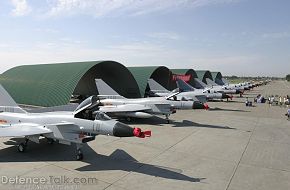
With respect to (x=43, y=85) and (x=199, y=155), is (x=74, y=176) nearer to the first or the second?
(x=199, y=155)

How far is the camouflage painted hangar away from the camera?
28219 millimetres

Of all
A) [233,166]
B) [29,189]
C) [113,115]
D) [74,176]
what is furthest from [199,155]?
[113,115]

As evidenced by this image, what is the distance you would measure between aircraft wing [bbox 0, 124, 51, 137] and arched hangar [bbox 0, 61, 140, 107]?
13640 mm

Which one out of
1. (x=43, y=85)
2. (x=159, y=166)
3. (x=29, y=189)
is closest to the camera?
(x=29, y=189)

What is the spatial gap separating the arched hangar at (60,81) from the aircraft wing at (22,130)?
44.8ft

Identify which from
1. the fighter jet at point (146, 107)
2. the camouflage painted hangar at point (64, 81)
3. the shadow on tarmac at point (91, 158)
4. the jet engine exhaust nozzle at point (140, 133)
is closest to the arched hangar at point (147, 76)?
the camouflage painted hangar at point (64, 81)

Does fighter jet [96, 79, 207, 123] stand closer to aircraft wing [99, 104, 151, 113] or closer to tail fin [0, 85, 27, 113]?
aircraft wing [99, 104, 151, 113]

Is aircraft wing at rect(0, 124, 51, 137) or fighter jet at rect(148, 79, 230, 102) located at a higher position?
fighter jet at rect(148, 79, 230, 102)

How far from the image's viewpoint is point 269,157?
13.3 meters

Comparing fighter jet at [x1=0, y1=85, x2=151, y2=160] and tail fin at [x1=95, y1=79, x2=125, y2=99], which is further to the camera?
tail fin at [x1=95, y1=79, x2=125, y2=99]

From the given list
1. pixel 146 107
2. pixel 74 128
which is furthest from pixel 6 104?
pixel 146 107

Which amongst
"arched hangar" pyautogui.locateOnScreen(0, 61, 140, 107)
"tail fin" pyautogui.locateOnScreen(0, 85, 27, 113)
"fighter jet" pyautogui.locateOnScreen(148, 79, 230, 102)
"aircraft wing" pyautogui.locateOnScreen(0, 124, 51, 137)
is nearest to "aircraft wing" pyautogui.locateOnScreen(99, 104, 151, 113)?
"arched hangar" pyautogui.locateOnScreen(0, 61, 140, 107)

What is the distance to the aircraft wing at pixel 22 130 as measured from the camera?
38.1ft

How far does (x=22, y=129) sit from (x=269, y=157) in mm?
12510
